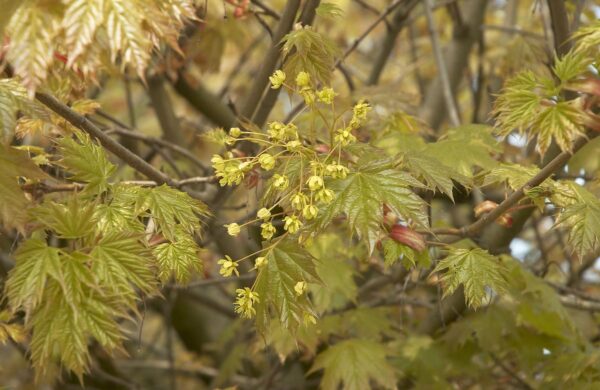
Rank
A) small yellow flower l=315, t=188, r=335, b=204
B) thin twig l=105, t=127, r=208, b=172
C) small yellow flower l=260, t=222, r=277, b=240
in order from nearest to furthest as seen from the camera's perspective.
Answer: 1. small yellow flower l=315, t=188, r=335, b=204
2. small yellow flower l=260, t=222, r=277, b=240
3. thin twig l=105, t=127, r=208, b=172

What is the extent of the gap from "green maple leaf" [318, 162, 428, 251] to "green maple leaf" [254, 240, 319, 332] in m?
0.11

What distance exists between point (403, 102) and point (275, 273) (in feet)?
3.79

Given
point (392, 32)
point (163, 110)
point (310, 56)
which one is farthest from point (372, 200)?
point (163, 110)

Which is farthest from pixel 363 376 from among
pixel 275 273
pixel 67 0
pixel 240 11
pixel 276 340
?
pixel 67 0

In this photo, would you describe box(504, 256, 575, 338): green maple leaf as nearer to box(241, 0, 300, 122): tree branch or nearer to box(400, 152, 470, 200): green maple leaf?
box(400, 152, 470, 200): green maple leaf

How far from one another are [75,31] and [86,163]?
423 millimetres

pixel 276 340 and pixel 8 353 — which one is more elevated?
pixel 276 340

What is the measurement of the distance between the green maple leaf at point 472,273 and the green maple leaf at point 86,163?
2.65 feet

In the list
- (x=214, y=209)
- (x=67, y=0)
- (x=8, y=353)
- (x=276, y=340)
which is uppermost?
(x=67, y=0)

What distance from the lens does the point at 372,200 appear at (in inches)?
64.5

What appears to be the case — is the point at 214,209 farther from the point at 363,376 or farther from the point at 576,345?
the point at 576,345

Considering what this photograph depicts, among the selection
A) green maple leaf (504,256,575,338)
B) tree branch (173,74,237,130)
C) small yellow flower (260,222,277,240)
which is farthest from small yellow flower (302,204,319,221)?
tree branch (173,74,237,130)

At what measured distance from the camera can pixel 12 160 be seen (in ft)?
5.10

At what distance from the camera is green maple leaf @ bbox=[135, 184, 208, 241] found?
1724 millimetres
